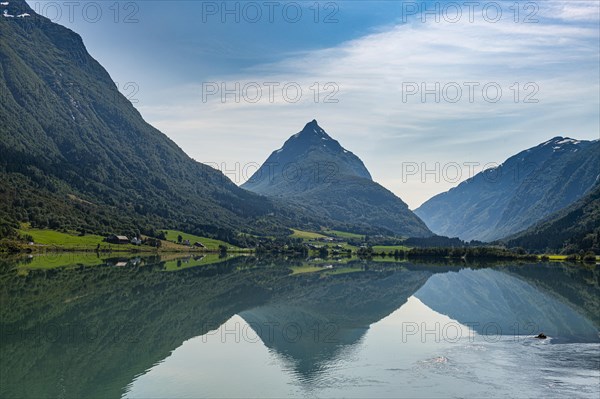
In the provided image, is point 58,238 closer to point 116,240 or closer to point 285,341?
point 116,240

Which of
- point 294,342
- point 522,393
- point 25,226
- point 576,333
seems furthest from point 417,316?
point 25,226

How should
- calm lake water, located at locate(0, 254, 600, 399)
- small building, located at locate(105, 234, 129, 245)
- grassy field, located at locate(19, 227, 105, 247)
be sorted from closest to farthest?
1. calm lake water, located at locate(0, 254, 600, 399)
2. grassy field, located at locate(19, 227, 105, 247)
3. small building, located at locate(105, 234, 129, 245)

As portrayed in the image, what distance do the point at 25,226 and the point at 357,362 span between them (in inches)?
6223

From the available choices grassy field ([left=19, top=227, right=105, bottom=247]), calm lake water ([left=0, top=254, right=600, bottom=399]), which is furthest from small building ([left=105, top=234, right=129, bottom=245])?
calm lake water ([left=0, top=254, right=600, bottom=399])

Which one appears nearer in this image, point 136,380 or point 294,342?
point 136,380

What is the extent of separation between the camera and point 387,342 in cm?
4719

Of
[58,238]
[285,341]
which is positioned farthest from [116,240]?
[285,341]

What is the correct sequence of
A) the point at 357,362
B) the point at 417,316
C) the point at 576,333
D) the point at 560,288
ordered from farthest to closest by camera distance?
the point at 560,288
the point at 417,316
the point at 576,333
the point at 357,362

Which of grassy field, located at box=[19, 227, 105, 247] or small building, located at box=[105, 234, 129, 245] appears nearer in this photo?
grassy field, located at box=[19, 227, 105, 247]

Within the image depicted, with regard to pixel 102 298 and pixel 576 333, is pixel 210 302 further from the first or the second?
pixel 576 333

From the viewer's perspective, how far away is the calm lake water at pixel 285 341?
32.2 meters

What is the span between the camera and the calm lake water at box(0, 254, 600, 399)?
3225 centimetres

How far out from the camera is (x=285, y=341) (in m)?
48.1

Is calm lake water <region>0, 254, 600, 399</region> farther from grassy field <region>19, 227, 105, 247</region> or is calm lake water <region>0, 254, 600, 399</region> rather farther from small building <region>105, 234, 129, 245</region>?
small building <region>105, 234, 129, 245</region>
